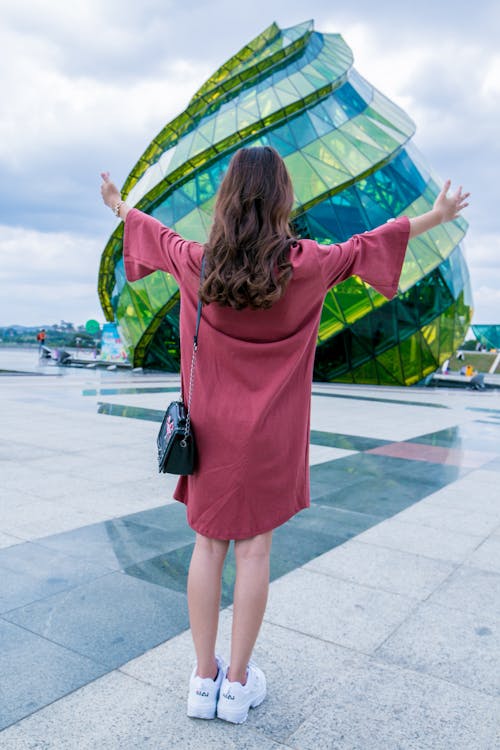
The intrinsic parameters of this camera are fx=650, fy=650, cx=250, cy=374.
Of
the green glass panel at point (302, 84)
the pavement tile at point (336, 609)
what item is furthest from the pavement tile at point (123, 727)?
the green glass panel at point (302, 84)

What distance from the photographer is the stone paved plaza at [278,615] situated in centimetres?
219

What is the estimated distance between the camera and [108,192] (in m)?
2.66

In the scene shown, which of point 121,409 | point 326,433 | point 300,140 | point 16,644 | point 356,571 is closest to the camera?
point 16,644

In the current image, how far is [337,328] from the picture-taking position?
22125 mm

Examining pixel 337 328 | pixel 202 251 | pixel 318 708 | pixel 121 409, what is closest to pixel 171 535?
pixel 318 708

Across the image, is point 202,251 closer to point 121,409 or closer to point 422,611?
point 422,611

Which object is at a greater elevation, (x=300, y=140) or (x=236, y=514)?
(x=300, y=140)

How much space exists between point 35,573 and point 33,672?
1031mm

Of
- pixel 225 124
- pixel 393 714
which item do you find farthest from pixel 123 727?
pixel 225 124

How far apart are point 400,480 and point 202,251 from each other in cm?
473

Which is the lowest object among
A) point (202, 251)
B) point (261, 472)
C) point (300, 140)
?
point (261, 472)

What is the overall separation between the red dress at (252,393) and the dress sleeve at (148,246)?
7 cm

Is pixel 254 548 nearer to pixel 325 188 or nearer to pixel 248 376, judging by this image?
pixel 248 376

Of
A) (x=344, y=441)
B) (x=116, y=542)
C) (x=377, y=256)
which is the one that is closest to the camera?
(x=377, y=256)
